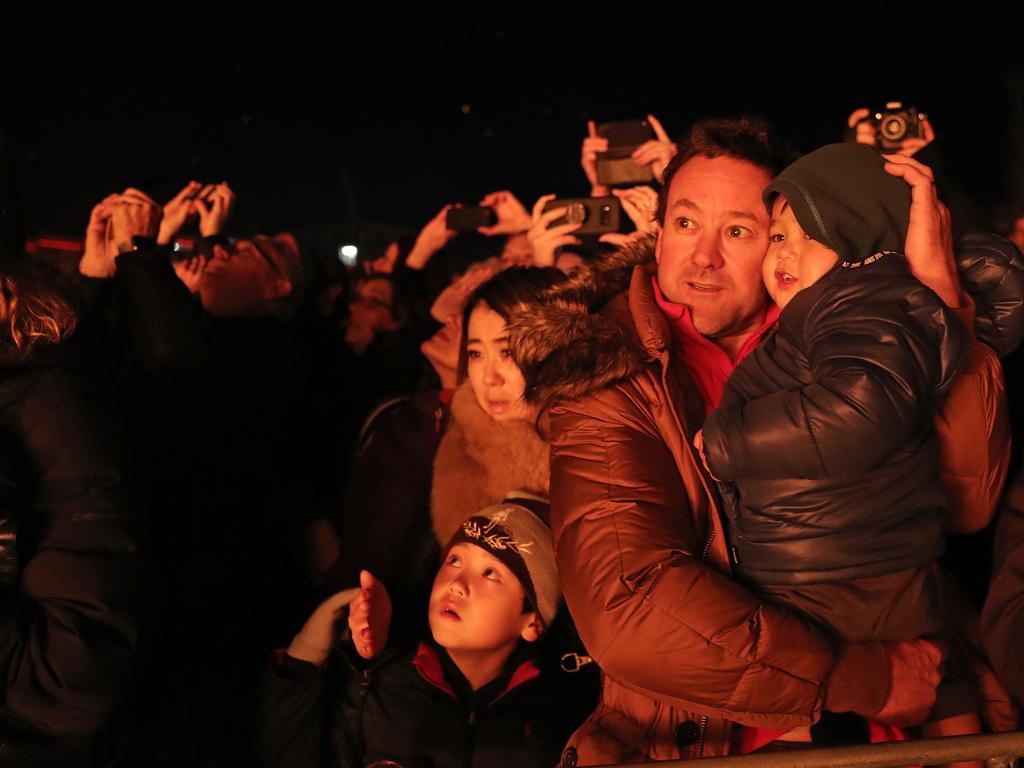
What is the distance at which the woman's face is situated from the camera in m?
2.30

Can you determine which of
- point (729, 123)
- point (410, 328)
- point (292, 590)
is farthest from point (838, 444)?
point (410, 328)

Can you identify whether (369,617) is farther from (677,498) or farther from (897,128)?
(897,128)

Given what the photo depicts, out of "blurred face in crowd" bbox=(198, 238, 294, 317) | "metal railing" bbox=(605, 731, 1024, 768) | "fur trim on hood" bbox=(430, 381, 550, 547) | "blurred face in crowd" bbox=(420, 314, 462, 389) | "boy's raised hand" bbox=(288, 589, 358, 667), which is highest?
"blurred face in crowd" bbox=(198, 238, 294, 317)

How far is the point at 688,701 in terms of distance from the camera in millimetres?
1514

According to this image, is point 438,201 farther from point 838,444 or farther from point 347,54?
point 838,444

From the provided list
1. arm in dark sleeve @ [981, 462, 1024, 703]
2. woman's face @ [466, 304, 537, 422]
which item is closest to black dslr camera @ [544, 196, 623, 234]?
woman's face @ [466, 304, 537, 422]

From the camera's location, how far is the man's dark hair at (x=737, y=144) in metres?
1.87

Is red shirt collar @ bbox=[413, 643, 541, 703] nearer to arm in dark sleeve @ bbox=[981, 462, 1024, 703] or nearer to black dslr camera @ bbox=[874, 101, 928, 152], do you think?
arm in dark sleeve @ bbox=[981, 462, 1024, 703]

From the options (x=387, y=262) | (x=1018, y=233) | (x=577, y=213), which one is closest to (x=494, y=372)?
(x=577, y=213)

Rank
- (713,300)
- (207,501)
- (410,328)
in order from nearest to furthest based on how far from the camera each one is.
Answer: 1. (713,300)
2. (207,501)
3. (410,328)

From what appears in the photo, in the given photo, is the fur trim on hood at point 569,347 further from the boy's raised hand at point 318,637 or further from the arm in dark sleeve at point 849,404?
the boy's raised hand at point 318,637

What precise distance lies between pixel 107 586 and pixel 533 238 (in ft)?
5.18

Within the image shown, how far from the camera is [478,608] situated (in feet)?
6.57

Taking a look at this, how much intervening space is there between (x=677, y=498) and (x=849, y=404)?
1.24 feet
